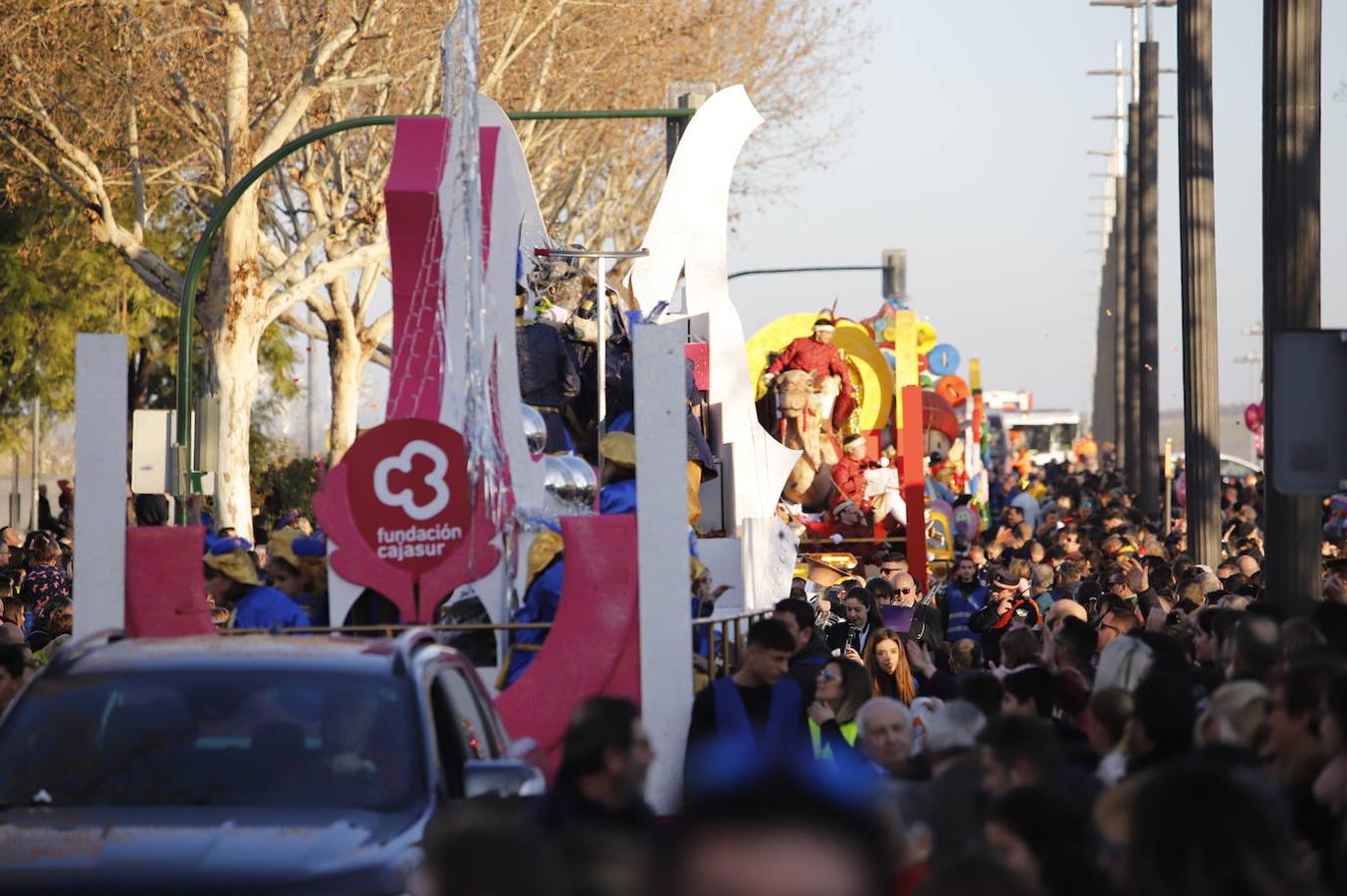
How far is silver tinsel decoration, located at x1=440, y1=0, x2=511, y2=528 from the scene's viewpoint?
34.7 ft

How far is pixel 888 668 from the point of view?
11070 mm

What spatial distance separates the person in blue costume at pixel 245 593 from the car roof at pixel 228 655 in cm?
300

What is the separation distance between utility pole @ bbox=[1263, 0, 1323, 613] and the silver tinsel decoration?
536 centimetres

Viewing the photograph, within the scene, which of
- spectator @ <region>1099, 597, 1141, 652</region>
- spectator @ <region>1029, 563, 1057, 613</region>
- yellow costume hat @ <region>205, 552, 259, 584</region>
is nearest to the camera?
yellow costume hat @ <region>205, 552, 259, 584</region>

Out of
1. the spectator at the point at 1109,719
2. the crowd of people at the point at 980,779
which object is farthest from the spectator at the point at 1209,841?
the spectator at the point at 1109,719

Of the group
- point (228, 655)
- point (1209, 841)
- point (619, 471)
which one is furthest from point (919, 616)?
point (1209, 841)

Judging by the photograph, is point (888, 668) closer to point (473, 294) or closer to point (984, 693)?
point (473, 294)

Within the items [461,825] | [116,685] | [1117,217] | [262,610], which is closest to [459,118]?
[262,610]

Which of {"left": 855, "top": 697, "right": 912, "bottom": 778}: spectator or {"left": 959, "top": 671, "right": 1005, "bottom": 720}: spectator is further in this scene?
{"left": 959, "top": 671, "right": 1005, "bottom": 720}: spectator

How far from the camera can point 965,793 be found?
5.71 metres

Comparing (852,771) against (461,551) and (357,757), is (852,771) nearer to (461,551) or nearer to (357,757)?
(357,757)

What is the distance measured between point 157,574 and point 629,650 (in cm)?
209

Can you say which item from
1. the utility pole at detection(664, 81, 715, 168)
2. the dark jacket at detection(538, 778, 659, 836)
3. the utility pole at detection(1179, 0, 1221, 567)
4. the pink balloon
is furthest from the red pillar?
the pink balloon

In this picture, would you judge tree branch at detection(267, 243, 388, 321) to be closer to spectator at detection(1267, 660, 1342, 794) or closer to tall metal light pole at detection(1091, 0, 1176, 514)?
tall metal light pole at detection(1091, 0, 1176, 514)
